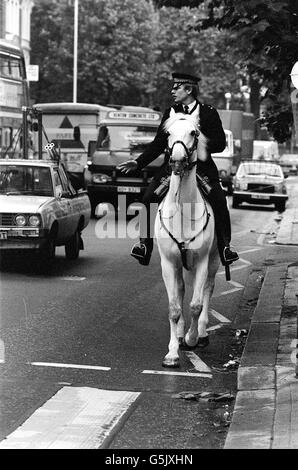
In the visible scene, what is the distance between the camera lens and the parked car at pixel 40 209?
16500 mm

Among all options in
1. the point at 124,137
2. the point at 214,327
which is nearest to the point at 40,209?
the point at 214,327

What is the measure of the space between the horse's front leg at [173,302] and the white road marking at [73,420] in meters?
1.17

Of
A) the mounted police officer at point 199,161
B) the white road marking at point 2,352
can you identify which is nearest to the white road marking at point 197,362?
the mounted police officer at point 199,161

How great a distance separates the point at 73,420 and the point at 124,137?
71.9ft

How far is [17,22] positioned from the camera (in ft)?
233

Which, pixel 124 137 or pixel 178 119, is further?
pixel 124 137

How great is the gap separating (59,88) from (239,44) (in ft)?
189

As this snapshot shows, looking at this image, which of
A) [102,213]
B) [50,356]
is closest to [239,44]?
[50,356]

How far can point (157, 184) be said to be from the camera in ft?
34.5

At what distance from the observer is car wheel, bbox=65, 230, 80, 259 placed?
18609 millimetres

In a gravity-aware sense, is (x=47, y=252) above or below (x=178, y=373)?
above

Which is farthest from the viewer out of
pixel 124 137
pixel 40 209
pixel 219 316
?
pixel 124 137

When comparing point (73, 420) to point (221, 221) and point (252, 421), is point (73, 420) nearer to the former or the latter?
point (252, 421)
